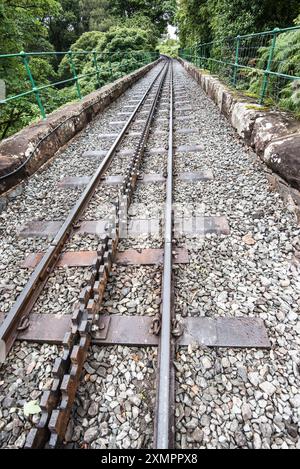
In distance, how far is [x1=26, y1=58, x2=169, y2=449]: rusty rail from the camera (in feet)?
4.59

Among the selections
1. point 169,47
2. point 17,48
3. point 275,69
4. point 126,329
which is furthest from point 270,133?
point 169,47

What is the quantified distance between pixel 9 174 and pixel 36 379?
Result: 117 inches

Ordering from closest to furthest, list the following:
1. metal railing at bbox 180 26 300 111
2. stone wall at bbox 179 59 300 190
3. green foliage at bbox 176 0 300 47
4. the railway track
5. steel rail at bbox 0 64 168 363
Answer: the railway track → steel rail at bbox 0 64 168 363 → stone wall at bbox 179 59 300 190 → metal railing at bbox 180 26 300 111 → green foliage at bbox 176 0 300 47

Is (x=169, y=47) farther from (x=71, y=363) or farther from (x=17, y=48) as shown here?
(x=71, y=363)

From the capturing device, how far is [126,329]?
6.52 ft

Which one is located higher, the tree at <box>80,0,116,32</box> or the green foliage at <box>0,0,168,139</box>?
the tree at <box>80,0,116,32</box>

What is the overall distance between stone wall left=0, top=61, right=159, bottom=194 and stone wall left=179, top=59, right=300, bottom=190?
3493mm

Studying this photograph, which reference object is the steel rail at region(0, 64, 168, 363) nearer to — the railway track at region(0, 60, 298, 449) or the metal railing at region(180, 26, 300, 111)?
the railway track at region(0, 60, 298, 449)

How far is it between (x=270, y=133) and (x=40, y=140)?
3.74 meters

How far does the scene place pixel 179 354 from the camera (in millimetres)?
1832

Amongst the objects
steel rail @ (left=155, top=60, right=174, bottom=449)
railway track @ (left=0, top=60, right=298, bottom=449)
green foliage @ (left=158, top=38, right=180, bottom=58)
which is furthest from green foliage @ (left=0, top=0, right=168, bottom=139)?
green foliage @ (left=158, top=38, right=180, bottom=58)

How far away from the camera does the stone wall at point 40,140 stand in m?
3.91

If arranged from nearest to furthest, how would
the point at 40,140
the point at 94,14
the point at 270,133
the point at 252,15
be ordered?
1. the point at 270,133
2. the point at 40,140
3. the point at 252,15
4. the point at 94,14
